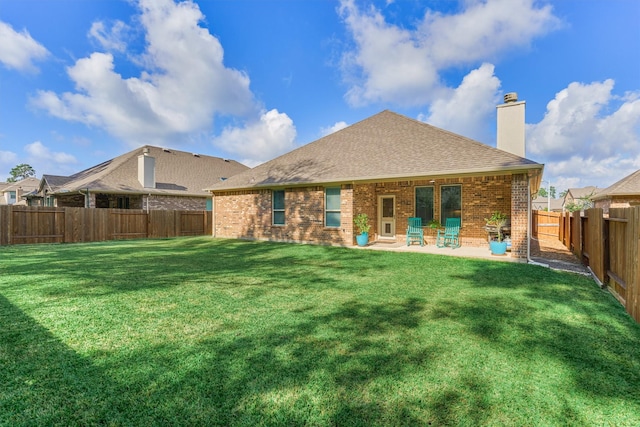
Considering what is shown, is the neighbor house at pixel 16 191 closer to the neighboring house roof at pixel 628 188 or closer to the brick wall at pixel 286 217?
the brick wall at pixel 286 217

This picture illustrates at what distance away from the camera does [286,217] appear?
1279cm

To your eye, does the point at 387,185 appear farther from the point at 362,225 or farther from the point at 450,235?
the point at 450,235

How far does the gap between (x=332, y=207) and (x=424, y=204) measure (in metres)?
3.71

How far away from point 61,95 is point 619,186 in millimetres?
36298

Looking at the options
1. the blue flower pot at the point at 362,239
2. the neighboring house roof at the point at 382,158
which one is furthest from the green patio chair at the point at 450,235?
the blue flower pot at the point at 362,239

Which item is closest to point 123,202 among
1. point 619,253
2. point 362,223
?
point 362,223

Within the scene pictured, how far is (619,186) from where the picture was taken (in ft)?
56.1

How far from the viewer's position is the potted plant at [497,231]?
344 inches

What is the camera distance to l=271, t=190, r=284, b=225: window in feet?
42.7

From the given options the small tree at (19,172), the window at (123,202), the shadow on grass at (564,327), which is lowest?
the shadow on grass at (564,327)

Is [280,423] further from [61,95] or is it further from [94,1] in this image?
[61,95]

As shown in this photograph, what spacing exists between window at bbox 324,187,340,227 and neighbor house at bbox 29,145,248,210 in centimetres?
799

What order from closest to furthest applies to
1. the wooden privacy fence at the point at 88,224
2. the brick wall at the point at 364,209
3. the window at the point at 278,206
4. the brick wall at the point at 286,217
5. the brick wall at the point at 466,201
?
the brick wall at the point at 364,209 < the brick wall at the point at 466,201 < the brick wall at the point at 286,217 < the wooden privacy fence at the point at 88,224 < the window at the point at 278,206

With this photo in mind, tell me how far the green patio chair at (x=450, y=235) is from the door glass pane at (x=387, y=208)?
7.44ft
